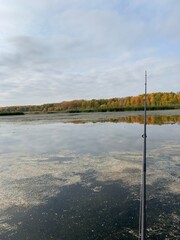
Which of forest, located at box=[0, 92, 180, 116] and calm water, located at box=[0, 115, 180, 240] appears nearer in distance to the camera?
calm water, located at box=[0, 115, 180, 240]

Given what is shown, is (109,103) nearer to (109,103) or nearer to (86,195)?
(109,103)

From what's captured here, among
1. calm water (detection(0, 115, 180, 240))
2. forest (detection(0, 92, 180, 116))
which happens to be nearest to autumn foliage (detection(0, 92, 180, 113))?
forest (detection(0, 92, 180, 116))

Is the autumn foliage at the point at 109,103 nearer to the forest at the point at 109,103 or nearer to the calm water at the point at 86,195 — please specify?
the forest at the point at 109,103

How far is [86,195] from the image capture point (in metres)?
5.51

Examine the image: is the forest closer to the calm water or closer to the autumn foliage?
the autumn foliage

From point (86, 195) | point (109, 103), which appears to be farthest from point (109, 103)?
point (86, 195)

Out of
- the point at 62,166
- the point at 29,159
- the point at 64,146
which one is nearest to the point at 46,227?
the point at 62,166

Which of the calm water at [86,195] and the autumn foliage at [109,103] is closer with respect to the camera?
the calm water at [86,195]

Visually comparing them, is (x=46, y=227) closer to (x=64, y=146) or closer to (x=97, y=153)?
(x=97, y=153)

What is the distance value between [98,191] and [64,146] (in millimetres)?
6242

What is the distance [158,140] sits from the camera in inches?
477

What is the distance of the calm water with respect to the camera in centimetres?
405

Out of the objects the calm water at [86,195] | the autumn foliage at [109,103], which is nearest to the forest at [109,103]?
the autumn foliage at [109,103]

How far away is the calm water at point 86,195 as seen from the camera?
4.05m
